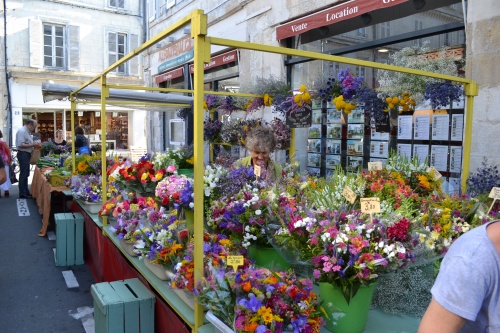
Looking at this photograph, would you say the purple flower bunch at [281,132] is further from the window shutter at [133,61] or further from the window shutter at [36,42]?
the window shutter at [133,61]

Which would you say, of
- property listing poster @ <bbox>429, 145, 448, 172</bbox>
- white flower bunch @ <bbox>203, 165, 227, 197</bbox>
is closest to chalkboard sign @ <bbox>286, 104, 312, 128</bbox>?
property listing poster @ <bbox>429, 145, 448, 172</bbox>

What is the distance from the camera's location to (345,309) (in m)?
1.80

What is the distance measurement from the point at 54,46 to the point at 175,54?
10.1 m

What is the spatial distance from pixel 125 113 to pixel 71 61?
3.30 meters

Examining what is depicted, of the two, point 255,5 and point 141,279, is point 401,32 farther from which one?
point 141,279

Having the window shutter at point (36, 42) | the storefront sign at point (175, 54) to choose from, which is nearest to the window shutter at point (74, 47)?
the window shutter at point (36, 42)

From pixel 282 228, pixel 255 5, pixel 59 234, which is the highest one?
pixel 255 5

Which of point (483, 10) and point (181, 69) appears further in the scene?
point (181, 69)

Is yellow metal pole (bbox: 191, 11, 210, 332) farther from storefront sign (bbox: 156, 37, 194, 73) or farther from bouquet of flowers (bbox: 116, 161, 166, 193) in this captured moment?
storefront sign (bbox: 156, 37, 194, 73)

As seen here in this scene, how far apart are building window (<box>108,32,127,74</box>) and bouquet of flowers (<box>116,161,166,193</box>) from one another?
1719 centimetres

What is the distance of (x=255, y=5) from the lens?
26.6ft

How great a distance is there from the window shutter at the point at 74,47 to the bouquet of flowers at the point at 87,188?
14.9 meters

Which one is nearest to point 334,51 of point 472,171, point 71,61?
point 472,171

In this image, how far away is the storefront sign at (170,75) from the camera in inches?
441
